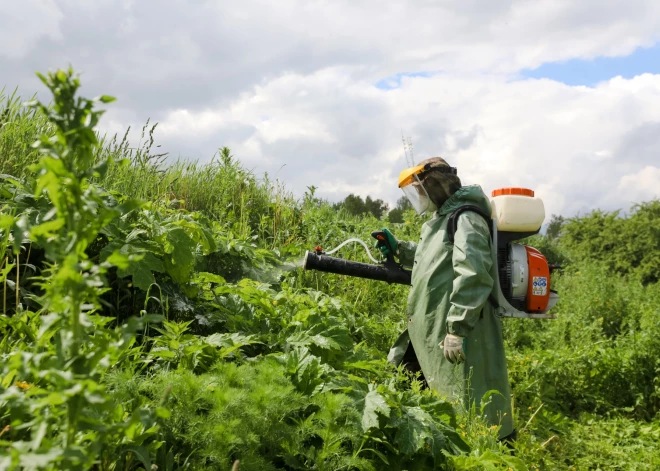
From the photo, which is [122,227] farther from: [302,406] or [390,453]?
[390,453]

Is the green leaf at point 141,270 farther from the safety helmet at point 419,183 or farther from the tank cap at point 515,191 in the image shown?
the tank cap at point 515,191

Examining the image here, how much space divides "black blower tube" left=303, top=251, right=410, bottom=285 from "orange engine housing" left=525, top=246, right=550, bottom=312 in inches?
34.0

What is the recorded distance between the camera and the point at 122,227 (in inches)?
119

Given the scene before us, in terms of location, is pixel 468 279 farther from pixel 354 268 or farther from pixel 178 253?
pixel 178 253

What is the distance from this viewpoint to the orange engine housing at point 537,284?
381cm

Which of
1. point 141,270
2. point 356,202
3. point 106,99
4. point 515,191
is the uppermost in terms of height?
point 356,202

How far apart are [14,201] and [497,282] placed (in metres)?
2.75

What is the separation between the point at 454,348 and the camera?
359 centimetres

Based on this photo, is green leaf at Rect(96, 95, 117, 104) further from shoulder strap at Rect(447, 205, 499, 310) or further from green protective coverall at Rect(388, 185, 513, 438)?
shoulder strap at Rect(447, 205, 499, 310)

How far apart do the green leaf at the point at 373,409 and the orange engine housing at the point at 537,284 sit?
6.71 ft

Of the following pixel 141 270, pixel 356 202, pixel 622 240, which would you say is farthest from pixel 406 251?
pixel 356 202

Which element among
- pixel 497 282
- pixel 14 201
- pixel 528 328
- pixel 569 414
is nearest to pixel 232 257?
pixel 14 201

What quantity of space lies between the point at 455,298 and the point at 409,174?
932mm

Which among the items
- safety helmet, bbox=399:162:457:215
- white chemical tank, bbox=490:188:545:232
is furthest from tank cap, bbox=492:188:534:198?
safety helmet, bbox=399:162:457:215
